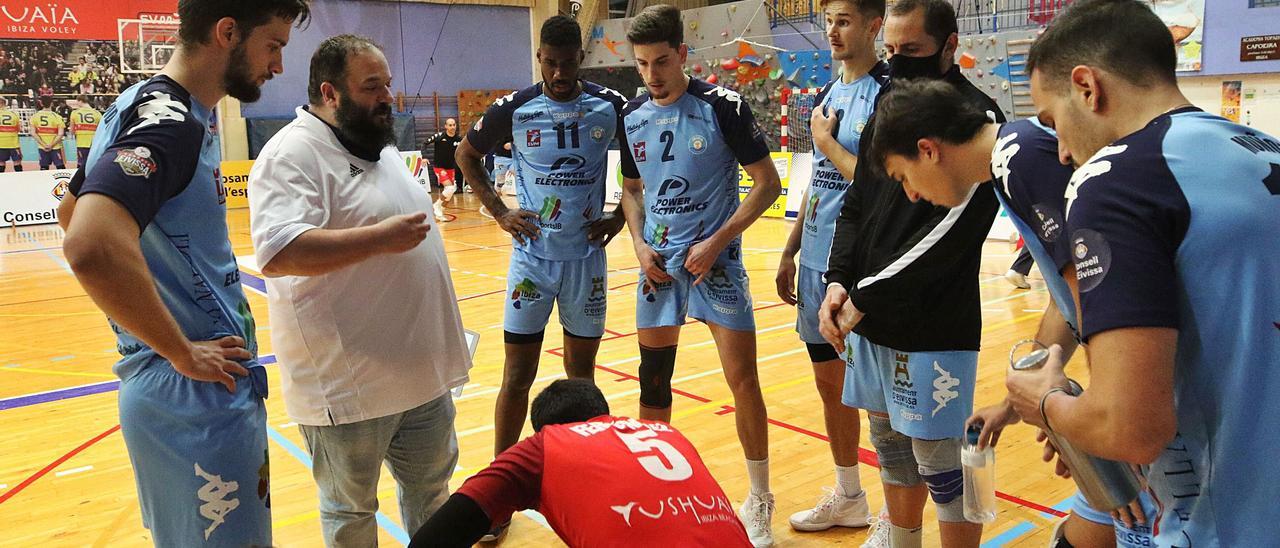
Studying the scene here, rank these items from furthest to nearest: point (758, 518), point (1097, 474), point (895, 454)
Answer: point (758, 518) < point (895, 454) < point (1097, 474)

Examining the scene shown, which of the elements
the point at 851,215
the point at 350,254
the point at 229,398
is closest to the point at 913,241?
the point at 851,215

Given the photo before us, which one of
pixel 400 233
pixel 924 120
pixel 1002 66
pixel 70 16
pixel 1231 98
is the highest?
pixel 70 16

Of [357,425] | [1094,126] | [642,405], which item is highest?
[1094,126]

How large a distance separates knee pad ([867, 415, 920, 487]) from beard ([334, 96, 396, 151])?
1.98 m

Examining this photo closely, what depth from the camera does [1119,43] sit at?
1649 millimetres

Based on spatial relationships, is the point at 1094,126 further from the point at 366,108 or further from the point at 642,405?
the point at 642,405

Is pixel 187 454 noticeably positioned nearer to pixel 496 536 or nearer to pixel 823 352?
pixel 496 536

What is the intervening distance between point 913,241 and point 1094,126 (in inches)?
57.5

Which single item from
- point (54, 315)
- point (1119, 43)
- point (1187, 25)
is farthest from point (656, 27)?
point (1187, 25)

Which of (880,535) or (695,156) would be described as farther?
(695,156)

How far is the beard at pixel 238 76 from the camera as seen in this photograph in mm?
2523

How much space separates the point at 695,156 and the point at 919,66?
1.18 metres

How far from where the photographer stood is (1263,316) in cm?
153

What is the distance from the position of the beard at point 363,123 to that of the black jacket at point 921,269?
1.59 meters
